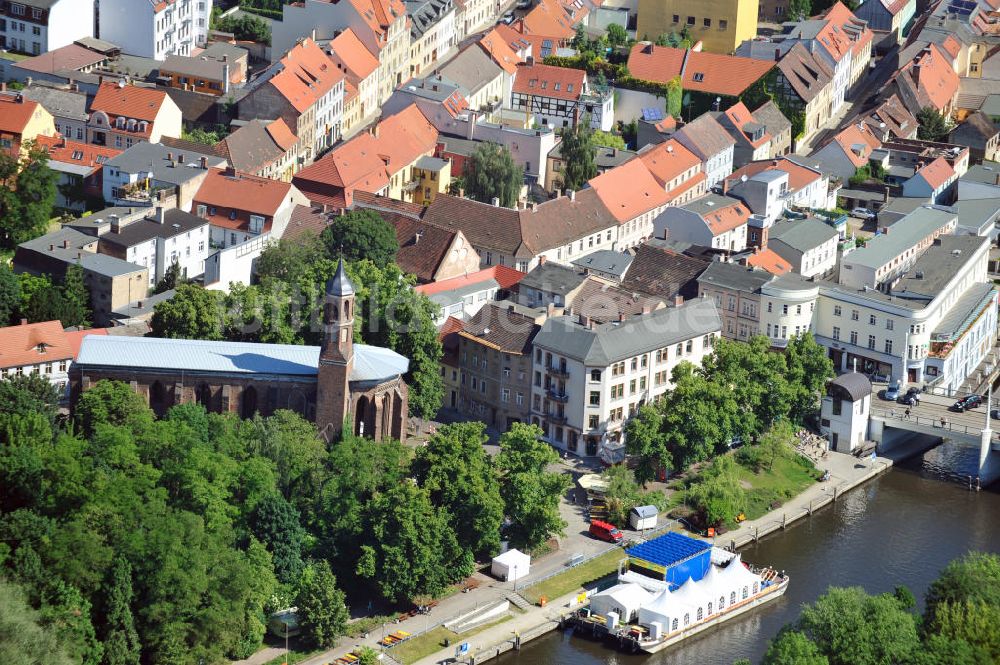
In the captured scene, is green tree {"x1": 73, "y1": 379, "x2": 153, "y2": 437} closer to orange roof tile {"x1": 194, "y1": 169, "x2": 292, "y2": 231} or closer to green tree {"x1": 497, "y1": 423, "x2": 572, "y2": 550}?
green tree {"x1": 497, "y1": 423, "x2": 572, "y2": 550}

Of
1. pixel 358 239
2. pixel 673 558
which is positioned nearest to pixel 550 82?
pixel 358 239

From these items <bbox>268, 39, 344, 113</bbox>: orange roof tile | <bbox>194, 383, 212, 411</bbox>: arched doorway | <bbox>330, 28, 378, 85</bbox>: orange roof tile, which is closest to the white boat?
<bbox>194, 383, 212, 411</bbox>: arched doorway

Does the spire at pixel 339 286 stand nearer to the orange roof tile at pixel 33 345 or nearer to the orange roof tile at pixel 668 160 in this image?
the orange roof tile at pixel 33 345

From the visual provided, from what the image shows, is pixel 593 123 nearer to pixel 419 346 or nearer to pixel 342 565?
pixel 419 346

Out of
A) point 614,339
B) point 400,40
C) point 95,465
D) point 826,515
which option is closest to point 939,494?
point 826,515

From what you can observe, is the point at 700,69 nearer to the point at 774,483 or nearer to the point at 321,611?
the point at 774,483
